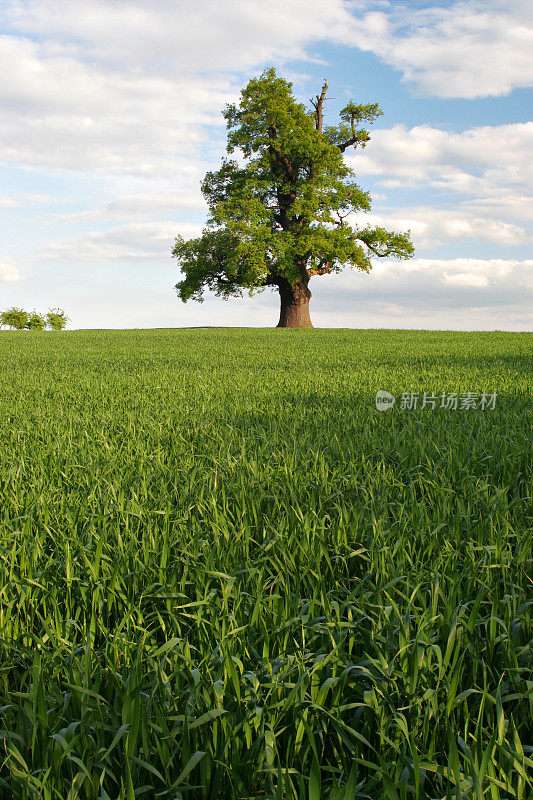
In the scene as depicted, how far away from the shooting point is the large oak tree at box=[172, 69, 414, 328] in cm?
2727

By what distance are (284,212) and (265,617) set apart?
31.6 m

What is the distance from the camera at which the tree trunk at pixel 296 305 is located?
31062 millimetres

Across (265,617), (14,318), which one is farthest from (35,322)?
(265,617)

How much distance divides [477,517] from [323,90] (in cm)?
3429

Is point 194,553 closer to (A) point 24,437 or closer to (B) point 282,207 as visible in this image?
(A) point 24,437

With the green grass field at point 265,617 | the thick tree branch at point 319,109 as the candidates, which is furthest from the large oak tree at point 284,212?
the green grass field at point 265,617

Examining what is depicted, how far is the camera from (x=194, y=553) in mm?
2086

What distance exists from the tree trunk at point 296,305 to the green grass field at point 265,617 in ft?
89.5

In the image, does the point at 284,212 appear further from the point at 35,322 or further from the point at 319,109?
the point at 35,322

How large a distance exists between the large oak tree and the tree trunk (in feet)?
0.20

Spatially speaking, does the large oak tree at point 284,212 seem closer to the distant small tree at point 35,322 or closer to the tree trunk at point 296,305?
the tree trunk at point 296,305

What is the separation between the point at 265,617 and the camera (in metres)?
1.69

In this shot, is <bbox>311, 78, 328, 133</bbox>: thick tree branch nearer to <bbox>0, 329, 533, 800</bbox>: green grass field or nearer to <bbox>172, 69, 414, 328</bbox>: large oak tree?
<bbox>172, 69, 414, 328</bbox>: large oak tree

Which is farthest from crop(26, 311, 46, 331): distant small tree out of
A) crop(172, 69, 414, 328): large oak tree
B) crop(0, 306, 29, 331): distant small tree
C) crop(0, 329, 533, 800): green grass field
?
crop(0, 329, 533, 800): green grass field
